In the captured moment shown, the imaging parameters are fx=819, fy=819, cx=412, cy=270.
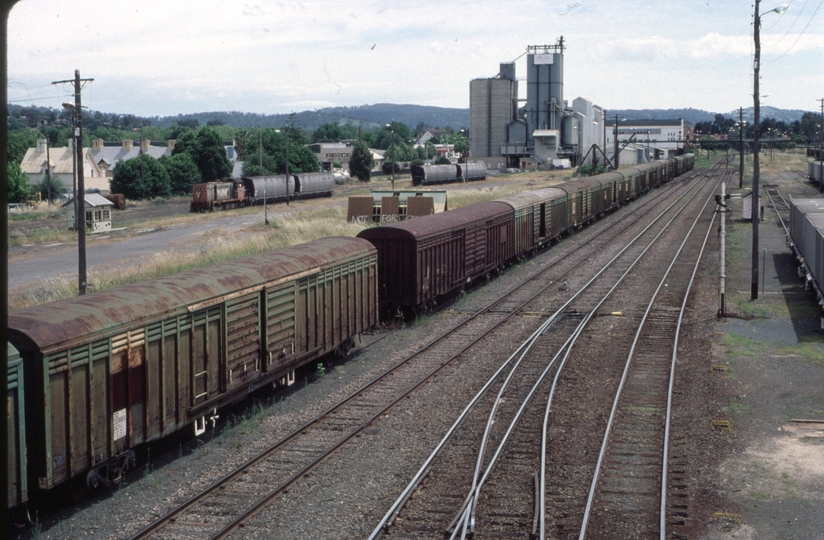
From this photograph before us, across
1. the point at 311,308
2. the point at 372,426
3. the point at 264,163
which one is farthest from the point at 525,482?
the point at 264,163

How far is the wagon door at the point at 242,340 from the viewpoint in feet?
49.8

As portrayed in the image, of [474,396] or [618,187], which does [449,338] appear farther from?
[618,187]

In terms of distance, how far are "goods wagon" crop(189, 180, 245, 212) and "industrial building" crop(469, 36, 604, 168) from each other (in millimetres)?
82216

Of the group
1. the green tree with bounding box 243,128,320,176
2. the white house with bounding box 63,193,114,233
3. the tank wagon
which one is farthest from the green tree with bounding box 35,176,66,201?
the tank wagon

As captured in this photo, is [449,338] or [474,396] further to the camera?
[449,338]

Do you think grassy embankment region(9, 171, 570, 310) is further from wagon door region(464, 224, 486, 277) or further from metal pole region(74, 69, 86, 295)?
wagon door region(464, 224, 486, 277)

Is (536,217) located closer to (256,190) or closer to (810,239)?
(810,239)

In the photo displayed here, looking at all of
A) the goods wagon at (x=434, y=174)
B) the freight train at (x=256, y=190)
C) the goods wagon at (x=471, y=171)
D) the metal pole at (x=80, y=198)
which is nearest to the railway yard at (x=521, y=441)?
the metal pole at (x=80, y=198)

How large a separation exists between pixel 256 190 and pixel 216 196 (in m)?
5.74

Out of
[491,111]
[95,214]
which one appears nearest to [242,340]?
[95,214]

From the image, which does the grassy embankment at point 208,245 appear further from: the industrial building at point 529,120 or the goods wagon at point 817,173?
the industrial building at point 529,120

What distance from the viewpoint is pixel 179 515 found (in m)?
11.8

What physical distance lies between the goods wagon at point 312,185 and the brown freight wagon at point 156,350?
66571mm

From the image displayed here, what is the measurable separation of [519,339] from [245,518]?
534 inches
